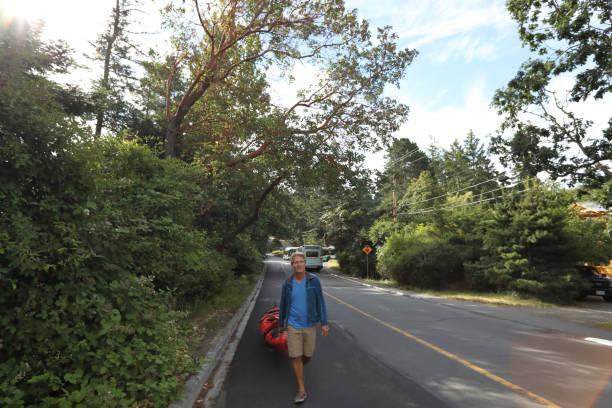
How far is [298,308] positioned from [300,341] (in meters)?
0.45

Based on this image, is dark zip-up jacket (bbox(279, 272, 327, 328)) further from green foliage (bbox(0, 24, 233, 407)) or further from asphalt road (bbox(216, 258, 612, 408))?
green foliage (bbox(0, 24, 233, 407))

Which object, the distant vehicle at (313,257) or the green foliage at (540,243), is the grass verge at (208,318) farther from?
the distant vehicle at (313,257)

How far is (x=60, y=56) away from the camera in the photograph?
15.5 meters

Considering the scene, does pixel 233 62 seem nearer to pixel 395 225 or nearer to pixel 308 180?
pixel 308 180

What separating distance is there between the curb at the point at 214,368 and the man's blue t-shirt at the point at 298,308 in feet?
4.92

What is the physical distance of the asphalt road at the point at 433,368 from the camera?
4.39 metres

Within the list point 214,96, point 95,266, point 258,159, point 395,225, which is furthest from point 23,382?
point 395,225

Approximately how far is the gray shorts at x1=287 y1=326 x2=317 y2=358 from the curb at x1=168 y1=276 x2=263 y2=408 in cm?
128

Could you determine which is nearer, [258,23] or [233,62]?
[258,23]

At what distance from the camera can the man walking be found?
454 cm

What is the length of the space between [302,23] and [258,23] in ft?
4.80

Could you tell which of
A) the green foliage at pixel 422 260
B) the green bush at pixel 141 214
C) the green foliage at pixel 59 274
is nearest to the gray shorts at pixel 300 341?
the green foliage at pixel 59 274

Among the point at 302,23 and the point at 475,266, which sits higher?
the point at 302,23

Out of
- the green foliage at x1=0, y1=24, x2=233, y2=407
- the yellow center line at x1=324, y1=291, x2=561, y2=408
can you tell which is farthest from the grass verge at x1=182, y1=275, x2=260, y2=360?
the yellow center line at x1=324, y1=291, x2=561, y2=408
